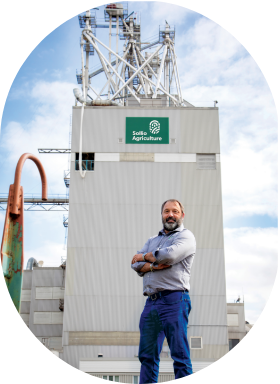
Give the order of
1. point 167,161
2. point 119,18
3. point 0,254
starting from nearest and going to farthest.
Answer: point 0,254 → point 167,161 → point 119,18

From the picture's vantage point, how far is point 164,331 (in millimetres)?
6207

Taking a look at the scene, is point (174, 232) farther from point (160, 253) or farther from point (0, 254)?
point (0, 254)

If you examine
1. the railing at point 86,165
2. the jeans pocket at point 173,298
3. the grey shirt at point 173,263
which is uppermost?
the railing at point 86,165

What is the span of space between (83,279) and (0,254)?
2043 centimetres

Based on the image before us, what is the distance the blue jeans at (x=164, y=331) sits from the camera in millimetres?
5945

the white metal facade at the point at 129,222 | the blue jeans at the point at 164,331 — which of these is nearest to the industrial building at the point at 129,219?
the white metal facade at the point at 129,222

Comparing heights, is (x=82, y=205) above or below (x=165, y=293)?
above

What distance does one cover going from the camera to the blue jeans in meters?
5.95

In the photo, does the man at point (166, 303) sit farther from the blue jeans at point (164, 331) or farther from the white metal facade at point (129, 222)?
the white metal facade at point (129, 222)

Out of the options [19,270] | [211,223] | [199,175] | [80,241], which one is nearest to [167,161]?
[199,175]

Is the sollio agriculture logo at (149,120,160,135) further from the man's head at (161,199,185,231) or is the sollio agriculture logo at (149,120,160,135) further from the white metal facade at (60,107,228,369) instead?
the man's head at (161,199,185,231)

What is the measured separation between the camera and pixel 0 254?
4.52 m

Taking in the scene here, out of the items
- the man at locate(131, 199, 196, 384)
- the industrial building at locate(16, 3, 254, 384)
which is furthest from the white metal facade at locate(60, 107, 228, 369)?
the man at locate(131, 199, 196, 384)

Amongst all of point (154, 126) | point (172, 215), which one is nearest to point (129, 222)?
point (154, 126)
